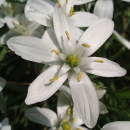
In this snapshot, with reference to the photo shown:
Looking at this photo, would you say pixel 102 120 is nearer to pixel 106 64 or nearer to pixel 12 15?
pixel 106 64

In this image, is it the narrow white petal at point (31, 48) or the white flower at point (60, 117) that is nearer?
the narrow white petal at point (31, 48)

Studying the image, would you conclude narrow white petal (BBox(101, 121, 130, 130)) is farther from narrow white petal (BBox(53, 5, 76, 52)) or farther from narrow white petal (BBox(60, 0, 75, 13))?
narrow white petal (BBox(60, 0, 75, 13))

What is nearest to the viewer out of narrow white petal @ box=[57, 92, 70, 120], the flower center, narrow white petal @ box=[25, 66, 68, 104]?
narrow white petal @ box=[25, 66, 68, 104]

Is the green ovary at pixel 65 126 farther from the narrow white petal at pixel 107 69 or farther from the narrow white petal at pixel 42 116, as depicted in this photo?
the narrow white petal at pixel 107 69

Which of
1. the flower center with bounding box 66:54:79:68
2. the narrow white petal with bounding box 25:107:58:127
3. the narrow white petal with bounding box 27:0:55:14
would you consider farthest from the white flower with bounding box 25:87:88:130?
the narrow white petal with bounding box 27:0:55:14

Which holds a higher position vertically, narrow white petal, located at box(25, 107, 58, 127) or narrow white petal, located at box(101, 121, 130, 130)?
narrow white petal, located at box(101, 121, 130, 130)

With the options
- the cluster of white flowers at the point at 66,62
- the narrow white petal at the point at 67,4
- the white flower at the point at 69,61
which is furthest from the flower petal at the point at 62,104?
the narrow white petal at the point at 67,4
